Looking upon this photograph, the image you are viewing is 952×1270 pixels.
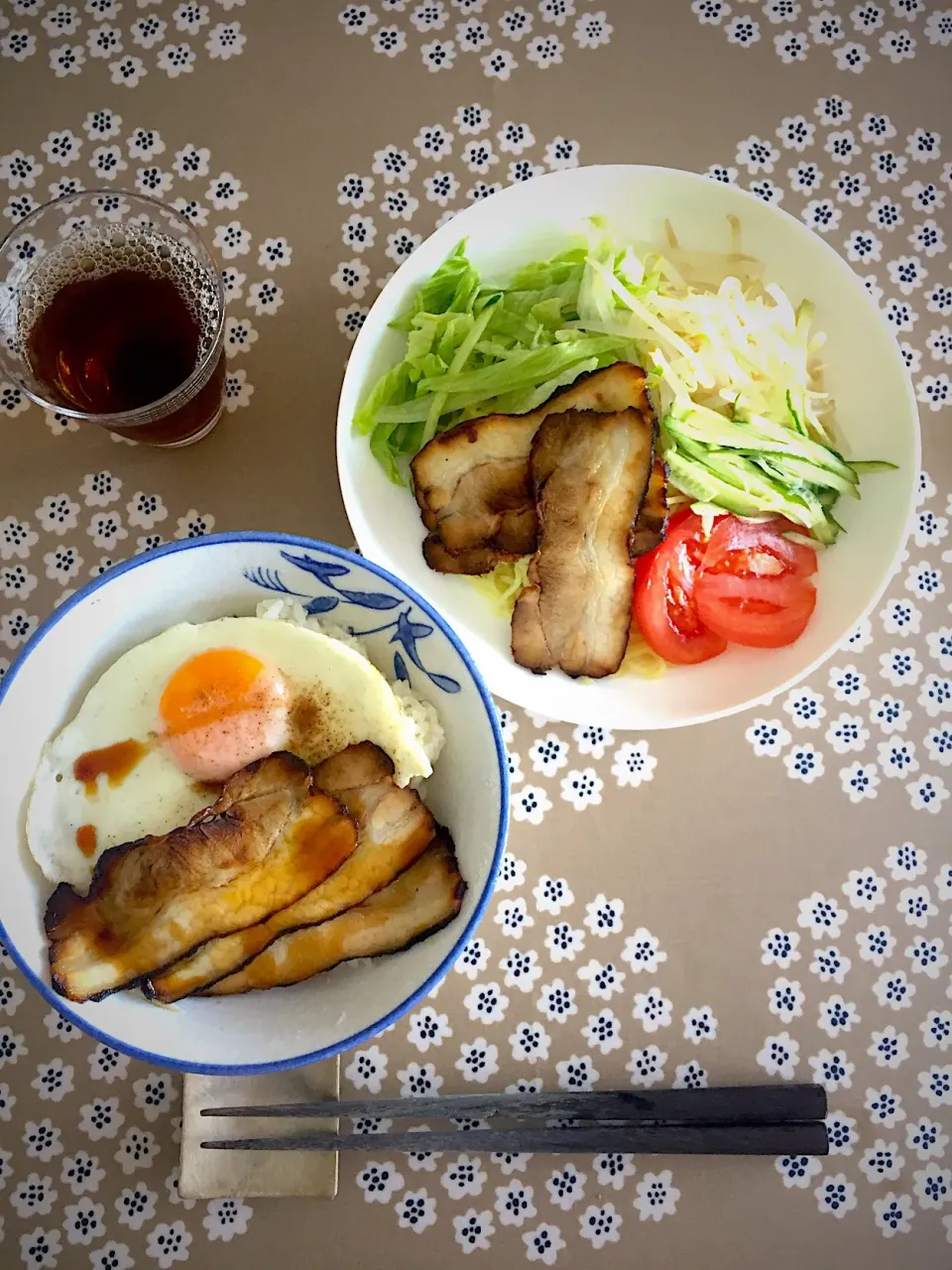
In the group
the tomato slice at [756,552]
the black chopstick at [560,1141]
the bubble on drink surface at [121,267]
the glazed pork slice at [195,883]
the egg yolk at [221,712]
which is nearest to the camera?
the glazed pork slice at [195,883]

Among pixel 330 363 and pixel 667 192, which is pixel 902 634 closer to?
pixel 667 192

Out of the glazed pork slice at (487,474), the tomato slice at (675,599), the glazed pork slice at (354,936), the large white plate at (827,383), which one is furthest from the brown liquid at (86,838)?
the tomato slice at (675,599)

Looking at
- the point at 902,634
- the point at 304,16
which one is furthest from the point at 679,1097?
the point at 304,16

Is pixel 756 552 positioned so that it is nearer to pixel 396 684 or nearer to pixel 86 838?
pixel 396 684

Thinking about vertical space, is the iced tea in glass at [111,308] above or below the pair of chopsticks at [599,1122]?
above

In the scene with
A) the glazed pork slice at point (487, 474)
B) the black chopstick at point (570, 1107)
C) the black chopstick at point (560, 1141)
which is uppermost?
the glazed pork slice at point (487, 474)

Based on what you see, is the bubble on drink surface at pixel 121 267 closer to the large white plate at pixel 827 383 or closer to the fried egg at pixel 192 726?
the large white plate at pixel 827 383

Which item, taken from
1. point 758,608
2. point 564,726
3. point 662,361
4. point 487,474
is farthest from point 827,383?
point 564,726

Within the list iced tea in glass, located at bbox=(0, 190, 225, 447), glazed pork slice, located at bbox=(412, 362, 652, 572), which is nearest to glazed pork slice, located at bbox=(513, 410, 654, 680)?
glazed pork slice, located at bbox=(412, 362, 652, 572)
